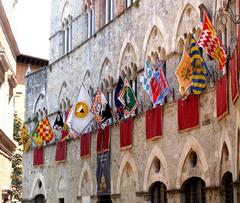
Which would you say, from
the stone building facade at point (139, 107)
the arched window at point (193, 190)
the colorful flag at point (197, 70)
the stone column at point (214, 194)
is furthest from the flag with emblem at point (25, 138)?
the stone column at point (214, 194)

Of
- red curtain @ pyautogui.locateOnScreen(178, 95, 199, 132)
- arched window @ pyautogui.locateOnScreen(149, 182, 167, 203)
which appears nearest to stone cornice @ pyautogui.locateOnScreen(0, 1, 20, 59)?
red curtain @ pyautogui.locateOnScreen(178, 95, 199, 132)

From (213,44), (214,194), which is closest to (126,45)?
(214,194)

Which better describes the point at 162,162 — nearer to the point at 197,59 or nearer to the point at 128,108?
the point at 128,108

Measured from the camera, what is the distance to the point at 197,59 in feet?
49.0

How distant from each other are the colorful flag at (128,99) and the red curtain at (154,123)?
0.57m

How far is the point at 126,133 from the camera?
20.0m

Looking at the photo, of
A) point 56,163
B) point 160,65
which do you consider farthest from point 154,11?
point 56,163

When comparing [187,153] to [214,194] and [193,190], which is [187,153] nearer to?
[193,190]

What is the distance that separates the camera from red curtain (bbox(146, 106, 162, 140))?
17.7 m

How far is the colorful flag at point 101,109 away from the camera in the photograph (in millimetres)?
20781

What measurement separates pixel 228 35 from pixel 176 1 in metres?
4.22

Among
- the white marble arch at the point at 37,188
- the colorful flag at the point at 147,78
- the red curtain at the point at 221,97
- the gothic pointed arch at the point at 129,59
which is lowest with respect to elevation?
the white marble arch at the point at 37,188

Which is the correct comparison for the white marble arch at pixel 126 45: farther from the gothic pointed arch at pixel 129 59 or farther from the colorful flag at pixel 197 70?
the colorful flag at pixel 197 70

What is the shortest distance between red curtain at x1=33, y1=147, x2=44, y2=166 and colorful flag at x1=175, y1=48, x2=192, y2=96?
1399 centimetres
